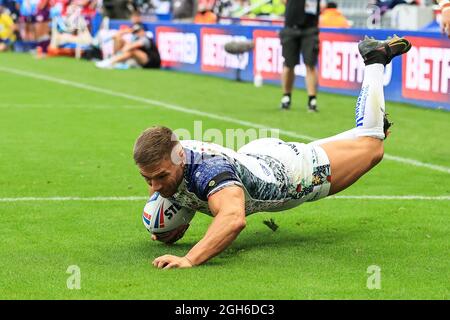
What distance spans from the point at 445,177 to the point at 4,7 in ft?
98.1

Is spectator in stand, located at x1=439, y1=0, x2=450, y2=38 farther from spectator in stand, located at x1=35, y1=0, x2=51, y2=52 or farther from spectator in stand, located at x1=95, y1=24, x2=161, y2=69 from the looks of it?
spectator in stand, located at x1=35, y1=0, x2=51, y2=52

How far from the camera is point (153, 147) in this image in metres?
6.59

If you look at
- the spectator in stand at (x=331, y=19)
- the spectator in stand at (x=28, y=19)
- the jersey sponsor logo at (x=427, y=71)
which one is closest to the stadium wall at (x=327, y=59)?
the jersey sponsor logo at (x=427, y=71)

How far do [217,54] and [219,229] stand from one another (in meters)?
18.1

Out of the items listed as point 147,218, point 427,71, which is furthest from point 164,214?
point 427,71

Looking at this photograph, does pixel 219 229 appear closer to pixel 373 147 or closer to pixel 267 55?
pixel 373 147

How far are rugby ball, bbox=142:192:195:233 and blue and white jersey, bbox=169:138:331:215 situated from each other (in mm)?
165

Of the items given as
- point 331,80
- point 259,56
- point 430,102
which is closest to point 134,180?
point 430,102

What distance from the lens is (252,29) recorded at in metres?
22.7

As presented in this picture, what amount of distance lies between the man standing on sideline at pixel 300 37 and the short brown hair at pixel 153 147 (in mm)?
10017

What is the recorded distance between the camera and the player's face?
6.65 meters

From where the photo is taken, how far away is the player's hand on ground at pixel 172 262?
6605 mm

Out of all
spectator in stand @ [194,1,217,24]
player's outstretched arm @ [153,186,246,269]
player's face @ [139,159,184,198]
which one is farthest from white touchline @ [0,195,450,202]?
spectator in stand @ [194,1,217,24]

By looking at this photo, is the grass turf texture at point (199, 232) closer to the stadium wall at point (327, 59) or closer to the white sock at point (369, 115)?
the white sock at point (369, 115)
